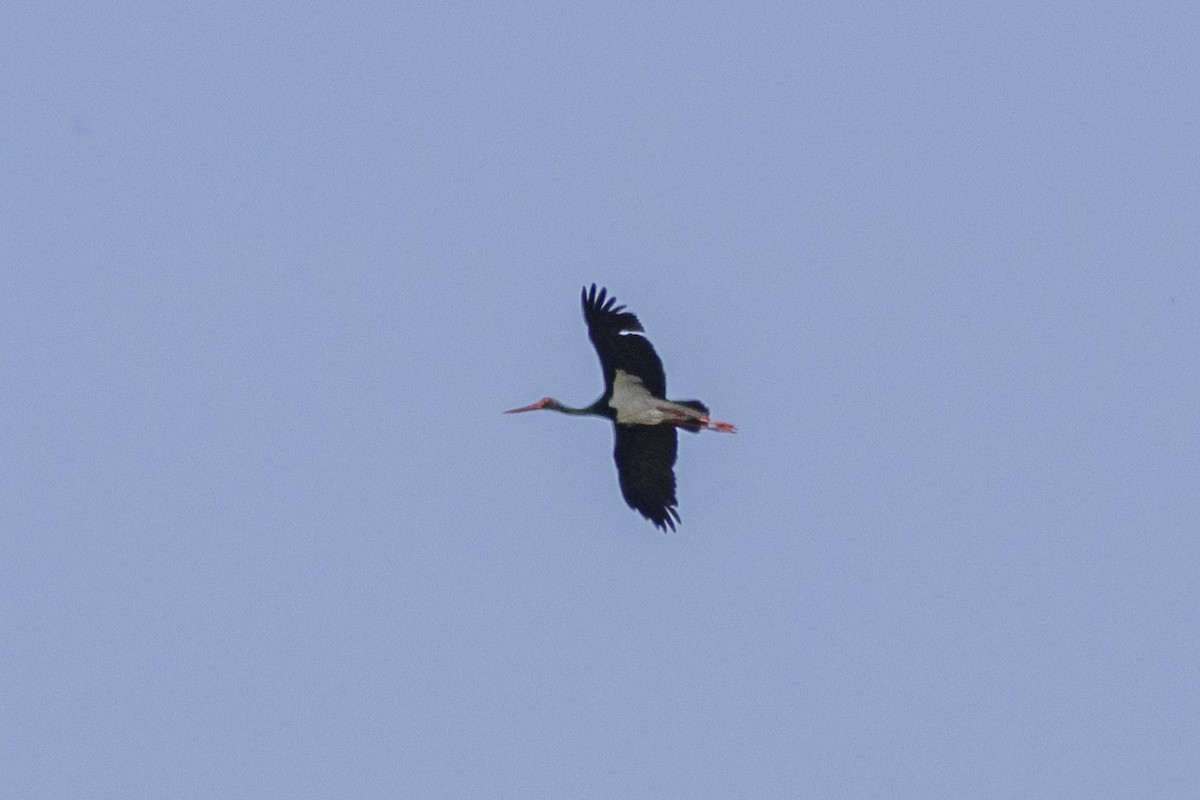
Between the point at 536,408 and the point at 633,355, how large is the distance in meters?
2.58

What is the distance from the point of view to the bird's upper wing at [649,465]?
57.2 meters

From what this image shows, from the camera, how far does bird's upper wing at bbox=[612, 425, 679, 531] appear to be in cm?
5716

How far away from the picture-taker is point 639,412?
57094mm

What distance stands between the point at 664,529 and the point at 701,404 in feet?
5.10

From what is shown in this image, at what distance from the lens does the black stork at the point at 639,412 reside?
187 ft

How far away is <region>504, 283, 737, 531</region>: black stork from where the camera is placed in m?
56.9

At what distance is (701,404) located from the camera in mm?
56719

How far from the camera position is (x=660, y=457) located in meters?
57.2

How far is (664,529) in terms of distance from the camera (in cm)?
5700

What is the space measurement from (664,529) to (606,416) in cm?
161

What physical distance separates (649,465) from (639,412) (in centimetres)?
66

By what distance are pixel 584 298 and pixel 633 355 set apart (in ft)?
2.90

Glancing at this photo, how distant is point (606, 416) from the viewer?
2269 inches

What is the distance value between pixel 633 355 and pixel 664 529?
6.81ft
